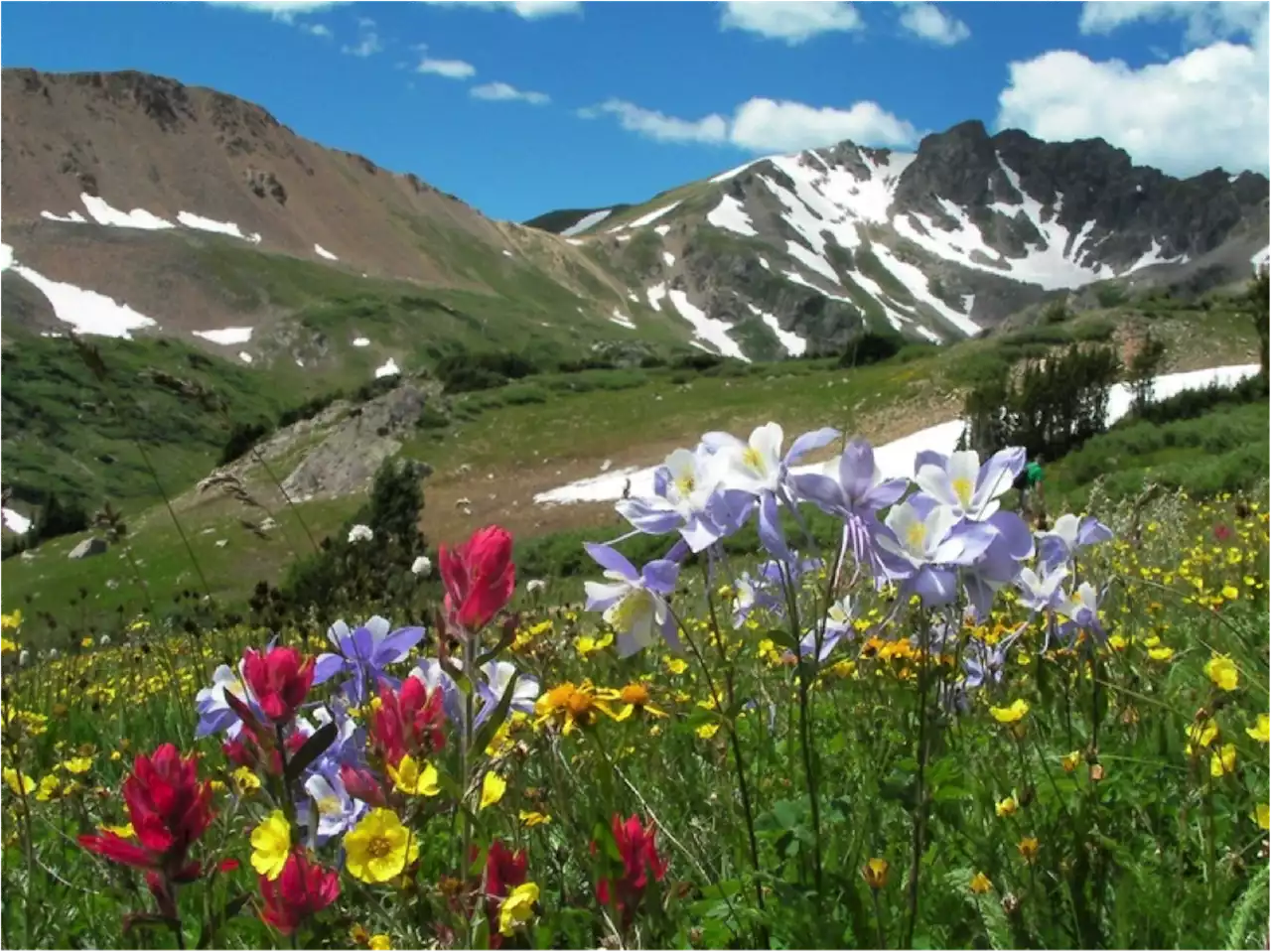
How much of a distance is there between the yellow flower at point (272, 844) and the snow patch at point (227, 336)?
130 m

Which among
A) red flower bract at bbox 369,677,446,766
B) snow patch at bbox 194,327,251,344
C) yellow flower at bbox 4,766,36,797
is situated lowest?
yellow flower at bbox 4,766,36,797

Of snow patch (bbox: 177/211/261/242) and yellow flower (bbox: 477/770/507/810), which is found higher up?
snow patch (bbox: 177/211/261/242)

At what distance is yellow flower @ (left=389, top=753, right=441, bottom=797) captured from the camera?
Result: 133 cm

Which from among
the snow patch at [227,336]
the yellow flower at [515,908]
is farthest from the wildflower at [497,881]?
the snow patch at [227,336]

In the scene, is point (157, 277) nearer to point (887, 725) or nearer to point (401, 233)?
point (401, 233)

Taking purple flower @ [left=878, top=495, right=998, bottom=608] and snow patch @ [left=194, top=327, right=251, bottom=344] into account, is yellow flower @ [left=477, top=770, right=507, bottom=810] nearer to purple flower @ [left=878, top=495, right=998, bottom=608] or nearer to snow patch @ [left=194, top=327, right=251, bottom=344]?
purple flower @ [left=878, top=495, right=998, bottom=608]

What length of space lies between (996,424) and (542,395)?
20.9 metres

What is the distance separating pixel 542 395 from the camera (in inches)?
1684

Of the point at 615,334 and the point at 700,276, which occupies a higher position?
the point at 700,276

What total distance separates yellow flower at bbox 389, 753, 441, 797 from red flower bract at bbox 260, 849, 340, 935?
0.13 meters

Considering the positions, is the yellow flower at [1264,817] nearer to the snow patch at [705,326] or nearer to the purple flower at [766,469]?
the purple flower at [766,469]

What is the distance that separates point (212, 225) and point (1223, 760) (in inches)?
6538

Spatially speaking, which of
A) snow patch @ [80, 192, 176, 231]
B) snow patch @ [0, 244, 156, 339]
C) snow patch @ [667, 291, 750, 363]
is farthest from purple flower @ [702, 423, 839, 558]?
snow patch @ [667, 291, 750, 363]

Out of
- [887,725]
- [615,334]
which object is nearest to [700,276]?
[615,334]
